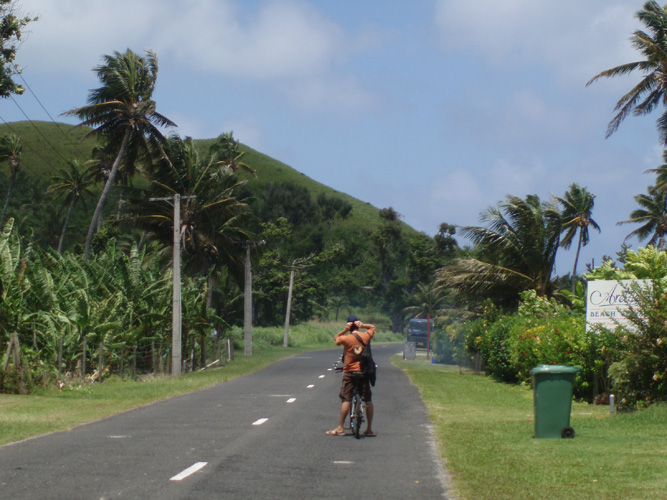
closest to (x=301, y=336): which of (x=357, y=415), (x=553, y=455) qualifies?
(x=357, y=415)

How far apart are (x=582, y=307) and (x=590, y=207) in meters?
32.8

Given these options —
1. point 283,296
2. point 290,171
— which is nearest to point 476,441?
point 283,296

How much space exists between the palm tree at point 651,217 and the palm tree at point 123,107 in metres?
40.0

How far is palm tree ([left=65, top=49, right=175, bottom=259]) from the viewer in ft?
128

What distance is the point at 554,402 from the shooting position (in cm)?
1289

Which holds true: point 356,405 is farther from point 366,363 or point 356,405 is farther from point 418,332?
point 418,332

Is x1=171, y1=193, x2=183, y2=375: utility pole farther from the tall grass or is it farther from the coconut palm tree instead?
the coconut palm tree

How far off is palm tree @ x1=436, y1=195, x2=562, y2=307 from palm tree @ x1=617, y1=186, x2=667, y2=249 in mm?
31766

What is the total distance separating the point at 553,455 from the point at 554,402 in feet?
6.30

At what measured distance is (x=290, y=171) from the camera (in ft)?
586

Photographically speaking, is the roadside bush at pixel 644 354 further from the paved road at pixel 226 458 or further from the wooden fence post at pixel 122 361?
the wooden fence post at pixel 122 361

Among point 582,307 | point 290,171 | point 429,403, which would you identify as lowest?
point 429,403

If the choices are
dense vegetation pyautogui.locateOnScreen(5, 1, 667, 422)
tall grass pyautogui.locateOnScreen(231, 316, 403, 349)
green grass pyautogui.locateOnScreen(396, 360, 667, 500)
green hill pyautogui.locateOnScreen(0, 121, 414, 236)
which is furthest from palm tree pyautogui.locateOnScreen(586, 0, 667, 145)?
green hill pyautogui.locateOnScreen(0, 121, 414, 236)

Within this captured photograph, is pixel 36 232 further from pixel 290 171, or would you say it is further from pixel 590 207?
pixel 290 171
